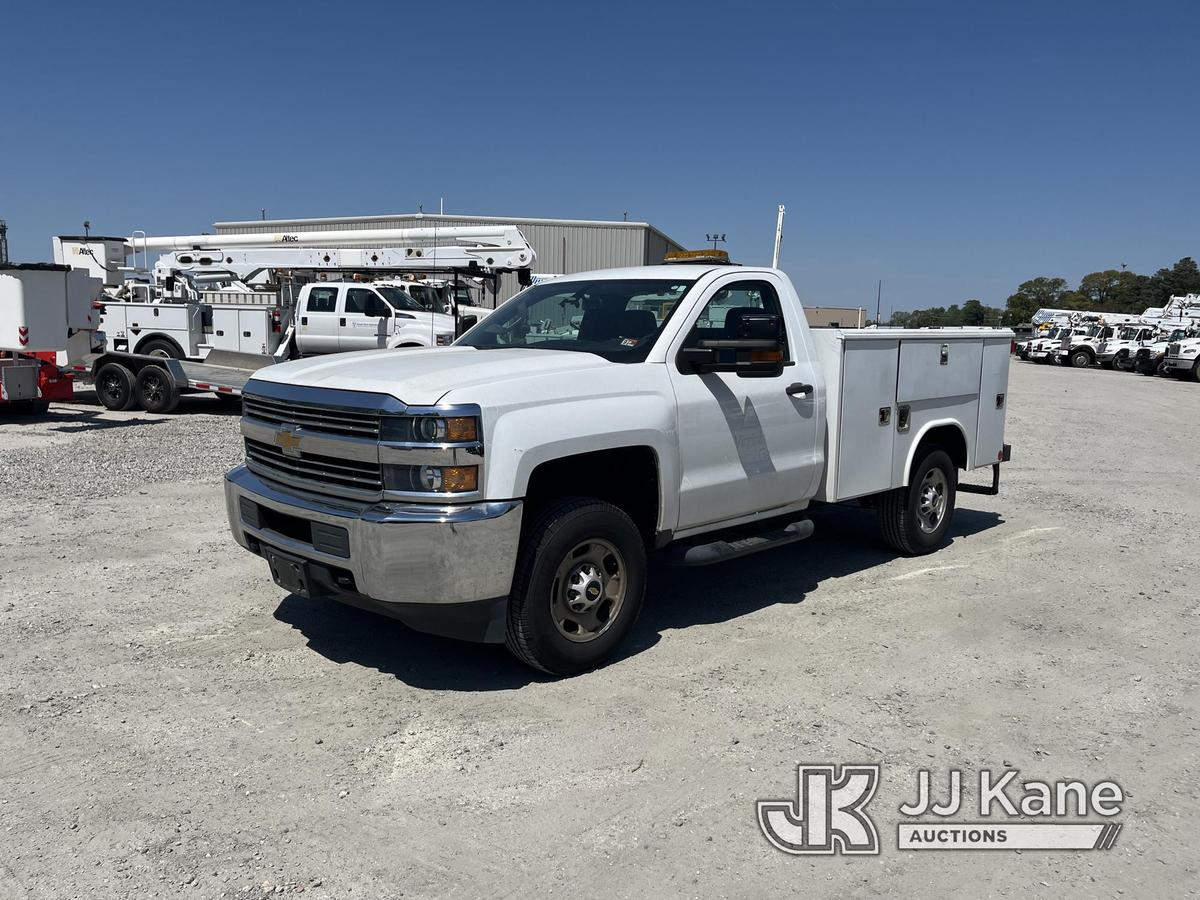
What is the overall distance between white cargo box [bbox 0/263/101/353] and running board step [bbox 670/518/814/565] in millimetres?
12224

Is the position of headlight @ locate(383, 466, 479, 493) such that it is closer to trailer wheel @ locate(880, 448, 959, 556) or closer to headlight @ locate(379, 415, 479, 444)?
headlight @ locate(379, 415, 479, 444)

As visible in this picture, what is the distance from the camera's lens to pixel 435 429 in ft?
13.5

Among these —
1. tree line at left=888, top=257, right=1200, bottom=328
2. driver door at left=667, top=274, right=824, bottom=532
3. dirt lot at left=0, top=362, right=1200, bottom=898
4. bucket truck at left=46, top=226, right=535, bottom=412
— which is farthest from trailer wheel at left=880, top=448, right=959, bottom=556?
tree line at left=888, top=257, right=1200, bottom=328

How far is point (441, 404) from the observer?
4105mm

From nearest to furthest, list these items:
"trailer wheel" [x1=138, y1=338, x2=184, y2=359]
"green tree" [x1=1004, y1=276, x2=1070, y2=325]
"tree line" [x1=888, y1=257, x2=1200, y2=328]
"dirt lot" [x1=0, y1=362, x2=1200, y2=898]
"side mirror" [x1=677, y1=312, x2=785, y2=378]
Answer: "dirt lot" [x1=0, y1=362, x2=1200, y2=898] < "side mirror" [x1=677, y1=312, x2=785, y2=378] < "trailer wheel" [x1=138, y1=338, x2=184, y2=359] < "tree line" [x1=888, y1=257, x2=1200, y2=328] < "green tree" [x1=1004, y1=276, x2=1070, y2=325]

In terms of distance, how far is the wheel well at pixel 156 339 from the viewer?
1764 centimetres

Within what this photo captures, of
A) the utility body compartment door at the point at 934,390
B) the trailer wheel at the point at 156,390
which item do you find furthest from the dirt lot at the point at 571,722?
the trailer wheel at the point at 156,390

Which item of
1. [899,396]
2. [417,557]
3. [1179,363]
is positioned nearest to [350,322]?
[899,396]

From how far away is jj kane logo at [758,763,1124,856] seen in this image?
11.1ft

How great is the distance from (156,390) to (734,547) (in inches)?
496

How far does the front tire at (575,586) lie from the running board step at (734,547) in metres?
0.40

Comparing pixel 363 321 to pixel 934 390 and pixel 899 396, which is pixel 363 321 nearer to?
pixel 934 390

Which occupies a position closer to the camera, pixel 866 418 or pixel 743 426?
pixel 743 426

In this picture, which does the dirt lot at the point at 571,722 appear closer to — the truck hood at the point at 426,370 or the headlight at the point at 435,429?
the headlight at the point at 435,429
